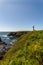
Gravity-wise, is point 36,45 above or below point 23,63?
above

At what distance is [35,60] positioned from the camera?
9133mm

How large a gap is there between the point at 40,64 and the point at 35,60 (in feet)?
1.18

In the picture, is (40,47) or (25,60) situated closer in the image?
(25,60)

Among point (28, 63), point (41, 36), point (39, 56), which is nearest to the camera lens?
point (28, 63)

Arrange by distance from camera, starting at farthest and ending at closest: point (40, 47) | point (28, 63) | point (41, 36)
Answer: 1. point (41, 36)
2. point (40, 47)
3. point (28, 63)

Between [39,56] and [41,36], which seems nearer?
[39,56]

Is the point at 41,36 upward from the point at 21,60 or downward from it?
upward

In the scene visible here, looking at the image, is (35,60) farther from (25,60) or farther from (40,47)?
(40,47)

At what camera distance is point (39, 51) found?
9828 mm

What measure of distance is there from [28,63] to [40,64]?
63 centimetres

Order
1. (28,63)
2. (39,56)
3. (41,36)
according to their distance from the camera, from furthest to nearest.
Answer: (41,36), (39,56), (28,63)

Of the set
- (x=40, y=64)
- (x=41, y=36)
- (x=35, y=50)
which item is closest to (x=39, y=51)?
(x=35, y=50)

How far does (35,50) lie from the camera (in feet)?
32.7

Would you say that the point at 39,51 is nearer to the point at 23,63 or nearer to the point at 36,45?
the point at 36,45
